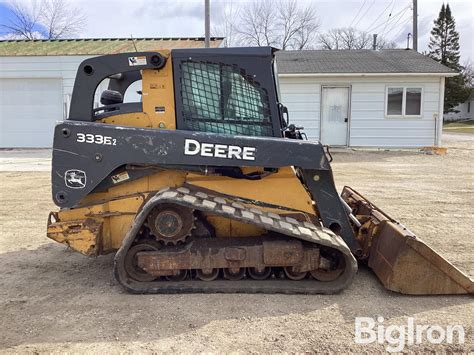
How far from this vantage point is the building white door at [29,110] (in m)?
18.8

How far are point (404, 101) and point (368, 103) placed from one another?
54.5 inches

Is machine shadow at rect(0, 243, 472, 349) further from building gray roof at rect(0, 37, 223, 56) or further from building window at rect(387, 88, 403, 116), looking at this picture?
building gray roof at rect(0, 37, 223, 56)

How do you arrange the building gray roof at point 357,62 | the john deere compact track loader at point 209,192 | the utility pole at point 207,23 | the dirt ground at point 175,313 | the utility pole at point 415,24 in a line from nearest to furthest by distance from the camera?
the dirt ground at point 175,313
the john deere compact track loader at point 209,192
the building gray roof at point 357,62
the utility pole at point 207,23
the utility pole at point 415,24

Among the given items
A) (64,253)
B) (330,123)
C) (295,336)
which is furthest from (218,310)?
(330,123)

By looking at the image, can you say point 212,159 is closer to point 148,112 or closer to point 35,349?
point 148,112

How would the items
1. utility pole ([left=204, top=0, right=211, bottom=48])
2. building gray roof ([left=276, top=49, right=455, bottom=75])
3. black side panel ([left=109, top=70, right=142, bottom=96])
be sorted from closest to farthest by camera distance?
black side panel ([left=109, top=70, right=142, bottom=96])
building gray roof ([left=276, top=49, right=455, bottom=75])
utility pole ([left=204, top=0, right=211, bottom=48])

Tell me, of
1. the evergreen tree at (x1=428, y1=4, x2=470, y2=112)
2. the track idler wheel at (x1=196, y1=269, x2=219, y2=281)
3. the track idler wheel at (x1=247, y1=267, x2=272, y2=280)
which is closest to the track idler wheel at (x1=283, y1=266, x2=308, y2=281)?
the track idler wheel at (x1=247, y1=267, x2=272, y2=280)

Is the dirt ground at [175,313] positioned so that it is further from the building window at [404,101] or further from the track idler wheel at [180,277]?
the building window at [404,101]

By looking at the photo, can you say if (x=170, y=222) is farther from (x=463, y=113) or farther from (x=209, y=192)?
(x=463, y=113)

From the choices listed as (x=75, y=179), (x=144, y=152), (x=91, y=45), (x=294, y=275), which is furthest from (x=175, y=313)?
(x=91, y=45)

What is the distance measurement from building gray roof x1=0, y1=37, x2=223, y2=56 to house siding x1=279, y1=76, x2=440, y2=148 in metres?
5.20

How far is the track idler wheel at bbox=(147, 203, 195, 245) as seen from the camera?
4.10 meters

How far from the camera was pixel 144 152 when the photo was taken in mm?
4137

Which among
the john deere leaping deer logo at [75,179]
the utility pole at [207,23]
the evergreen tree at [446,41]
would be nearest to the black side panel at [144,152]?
the john deere leaping deer logo at [75,179]
